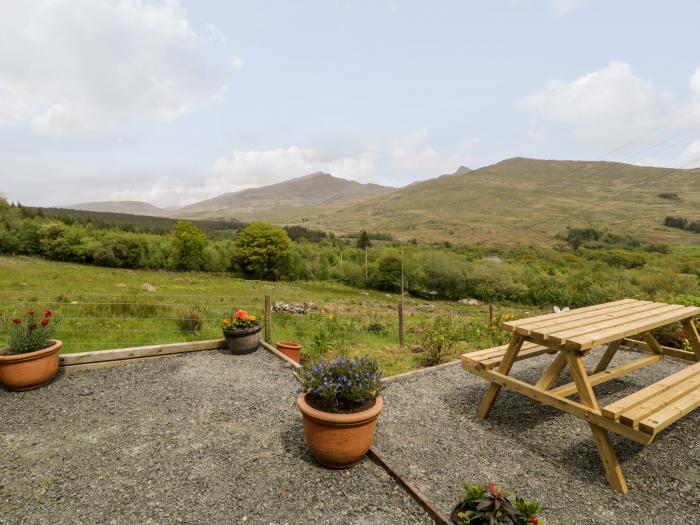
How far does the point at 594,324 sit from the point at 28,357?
25.9 feet

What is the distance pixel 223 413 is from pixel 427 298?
5204 cm

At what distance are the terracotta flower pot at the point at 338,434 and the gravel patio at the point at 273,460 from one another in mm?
162

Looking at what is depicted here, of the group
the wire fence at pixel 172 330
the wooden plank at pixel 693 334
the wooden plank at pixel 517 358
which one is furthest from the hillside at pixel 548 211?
the wooden plank at pixel 517 358

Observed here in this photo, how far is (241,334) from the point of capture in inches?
268

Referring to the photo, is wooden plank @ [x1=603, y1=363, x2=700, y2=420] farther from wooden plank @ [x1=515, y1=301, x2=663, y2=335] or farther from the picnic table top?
wooden plank @ [x1=515, y1=301, x2=663, y2=335]

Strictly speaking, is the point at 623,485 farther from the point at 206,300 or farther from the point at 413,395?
the point at 206,300

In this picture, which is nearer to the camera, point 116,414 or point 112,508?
point 112,508

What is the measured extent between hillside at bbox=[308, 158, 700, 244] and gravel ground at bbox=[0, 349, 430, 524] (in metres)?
112

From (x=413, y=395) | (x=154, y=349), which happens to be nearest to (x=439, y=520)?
(x=413, y=395)

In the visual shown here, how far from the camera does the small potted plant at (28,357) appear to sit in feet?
16.3

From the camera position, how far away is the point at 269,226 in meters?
60.9

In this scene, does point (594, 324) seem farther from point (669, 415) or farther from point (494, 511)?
point (494, 511)

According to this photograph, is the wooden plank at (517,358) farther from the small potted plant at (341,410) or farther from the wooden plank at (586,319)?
the small potted plant at (341,410)

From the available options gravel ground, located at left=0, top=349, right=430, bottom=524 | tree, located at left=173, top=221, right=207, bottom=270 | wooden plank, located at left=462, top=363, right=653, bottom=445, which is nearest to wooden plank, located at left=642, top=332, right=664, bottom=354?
wooden plank, located at left=462, top=363, right=653, bottom=445
